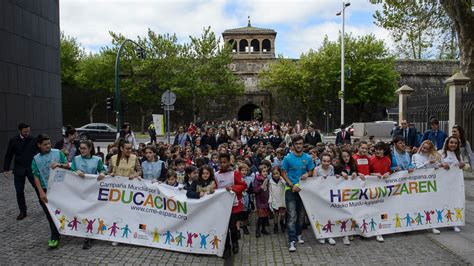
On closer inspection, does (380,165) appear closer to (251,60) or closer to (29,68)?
(29,68)

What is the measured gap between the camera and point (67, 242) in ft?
21.5

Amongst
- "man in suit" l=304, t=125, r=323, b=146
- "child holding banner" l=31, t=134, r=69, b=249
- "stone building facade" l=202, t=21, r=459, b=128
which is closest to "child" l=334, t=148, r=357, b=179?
"child holding banner" l=31, t=134, r=69, b=249

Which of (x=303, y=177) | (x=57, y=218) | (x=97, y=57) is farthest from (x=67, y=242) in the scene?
(x=97, y=57)

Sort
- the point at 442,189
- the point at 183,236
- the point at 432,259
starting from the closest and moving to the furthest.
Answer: the point at 432,259, the point at 183,236, the point at 442,189

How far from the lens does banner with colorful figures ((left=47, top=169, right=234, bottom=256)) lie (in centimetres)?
599

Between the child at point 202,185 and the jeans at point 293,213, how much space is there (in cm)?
121

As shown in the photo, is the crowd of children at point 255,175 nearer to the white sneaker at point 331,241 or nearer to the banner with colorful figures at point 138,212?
the white sneaker at point 331,241

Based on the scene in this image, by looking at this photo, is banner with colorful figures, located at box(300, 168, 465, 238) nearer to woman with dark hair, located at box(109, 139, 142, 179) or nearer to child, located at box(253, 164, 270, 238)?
child, located at box(253, 164, 270, 238)

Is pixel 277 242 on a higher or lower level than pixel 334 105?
lower

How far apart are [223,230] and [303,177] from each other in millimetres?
1468

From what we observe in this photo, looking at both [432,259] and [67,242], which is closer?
[432,259]

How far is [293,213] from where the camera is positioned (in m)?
6.35

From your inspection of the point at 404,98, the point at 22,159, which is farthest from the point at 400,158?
the point at 404,98

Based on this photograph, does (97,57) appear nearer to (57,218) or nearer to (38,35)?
(38,35)
